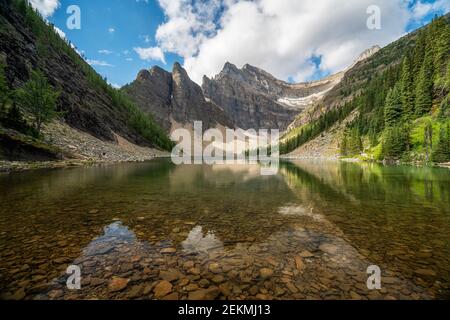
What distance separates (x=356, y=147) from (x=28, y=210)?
103 m

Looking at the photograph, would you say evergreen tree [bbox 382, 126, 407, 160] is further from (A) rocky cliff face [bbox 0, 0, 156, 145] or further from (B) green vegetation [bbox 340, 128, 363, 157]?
(A) rocky cliff face [bbox 0, 0, 156, 145]

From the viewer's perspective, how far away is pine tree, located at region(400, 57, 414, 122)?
73562 mm

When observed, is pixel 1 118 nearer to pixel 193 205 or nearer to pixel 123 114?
pixel 193 205

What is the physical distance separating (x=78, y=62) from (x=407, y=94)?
154 metres

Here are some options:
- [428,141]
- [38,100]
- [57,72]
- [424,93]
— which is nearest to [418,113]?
[424,93]

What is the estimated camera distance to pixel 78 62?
403 feet

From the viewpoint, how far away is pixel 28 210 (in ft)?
37.4

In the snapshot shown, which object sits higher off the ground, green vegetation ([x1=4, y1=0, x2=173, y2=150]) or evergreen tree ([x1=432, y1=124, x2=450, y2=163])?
green vegetation ([x1=4, y1=0, x2=173, y2=150])

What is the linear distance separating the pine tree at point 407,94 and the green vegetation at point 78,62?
121717mm

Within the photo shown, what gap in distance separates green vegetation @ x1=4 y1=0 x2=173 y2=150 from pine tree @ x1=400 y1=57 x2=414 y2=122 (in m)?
122

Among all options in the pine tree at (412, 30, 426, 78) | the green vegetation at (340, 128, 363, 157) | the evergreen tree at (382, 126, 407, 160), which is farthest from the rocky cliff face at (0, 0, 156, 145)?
the pine tree at (412, 30, 426, 78)
